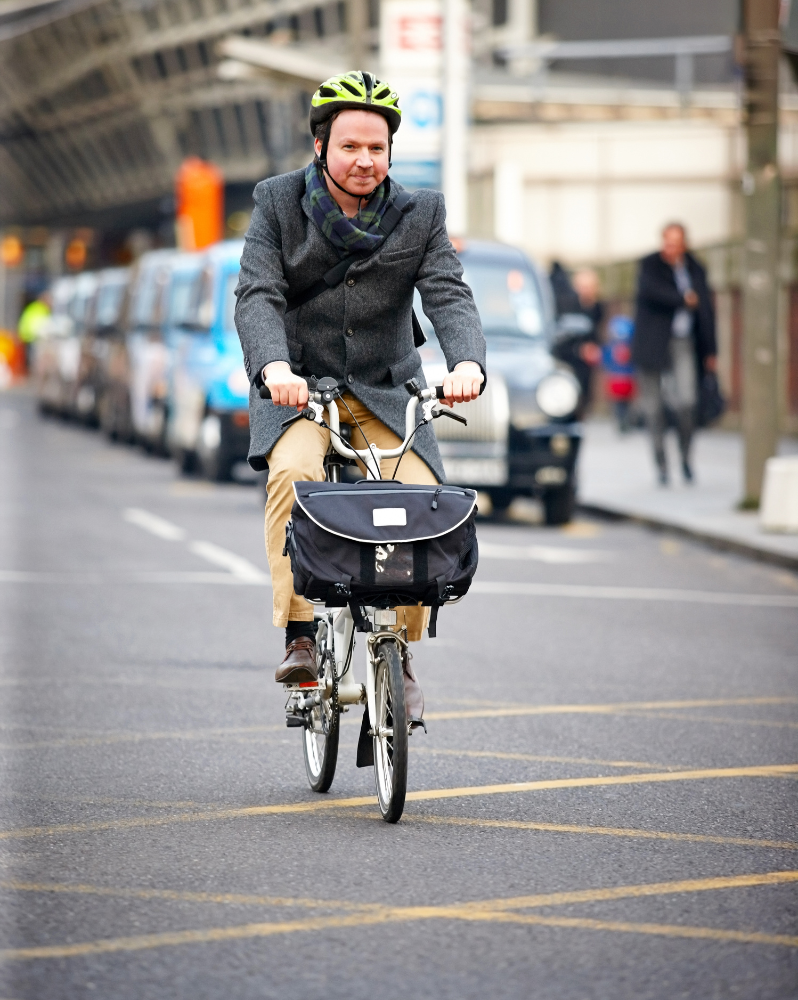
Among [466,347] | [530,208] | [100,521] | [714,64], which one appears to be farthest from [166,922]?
[714,64]

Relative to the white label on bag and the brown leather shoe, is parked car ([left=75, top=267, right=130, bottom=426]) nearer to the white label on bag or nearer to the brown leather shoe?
the brown leather shoe

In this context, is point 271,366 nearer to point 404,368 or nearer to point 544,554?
point 404,368

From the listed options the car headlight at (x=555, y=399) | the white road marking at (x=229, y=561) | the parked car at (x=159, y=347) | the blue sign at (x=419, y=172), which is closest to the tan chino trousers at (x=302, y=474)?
the white road marking at (x=229, y=561)

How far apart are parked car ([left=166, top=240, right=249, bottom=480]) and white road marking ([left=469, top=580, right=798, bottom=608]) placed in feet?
22.5

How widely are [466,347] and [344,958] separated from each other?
2.00 metres

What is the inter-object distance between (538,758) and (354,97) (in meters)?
2.21

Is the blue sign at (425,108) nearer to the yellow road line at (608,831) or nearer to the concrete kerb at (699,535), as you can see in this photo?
the concrete kerb at (699,535)

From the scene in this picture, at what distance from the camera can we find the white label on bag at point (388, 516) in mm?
5277

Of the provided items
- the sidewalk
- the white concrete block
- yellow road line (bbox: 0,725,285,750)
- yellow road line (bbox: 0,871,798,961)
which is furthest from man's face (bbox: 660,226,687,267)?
yellow road line (bbox: 0,871,798,961)

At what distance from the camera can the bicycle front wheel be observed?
524cm

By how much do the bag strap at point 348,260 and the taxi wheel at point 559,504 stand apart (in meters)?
9.61

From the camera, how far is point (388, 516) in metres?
5.29

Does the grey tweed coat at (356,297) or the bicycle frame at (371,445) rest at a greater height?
the grey tweed coat at (356,297)

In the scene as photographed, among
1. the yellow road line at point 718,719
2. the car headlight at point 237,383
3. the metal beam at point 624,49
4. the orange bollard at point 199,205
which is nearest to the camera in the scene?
the yellow road line at point 718,719
